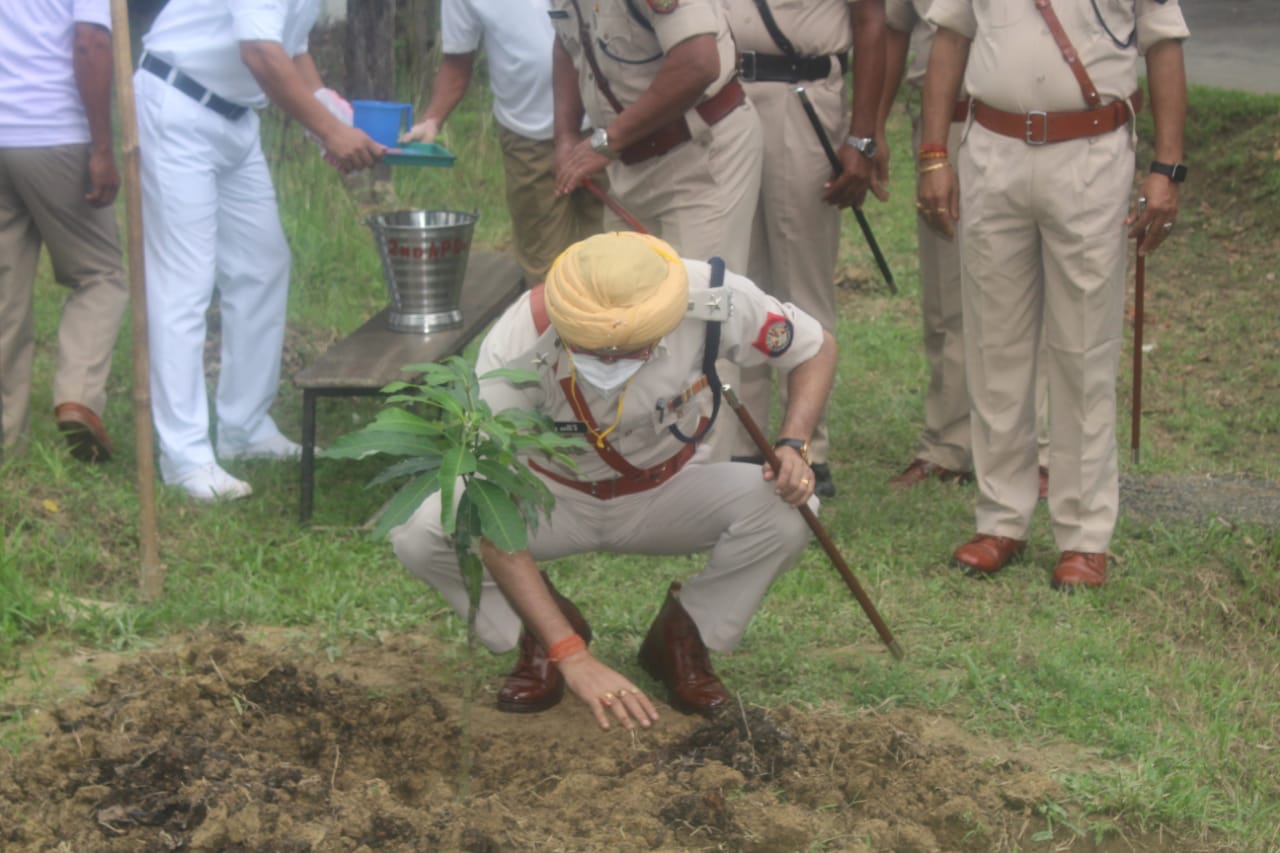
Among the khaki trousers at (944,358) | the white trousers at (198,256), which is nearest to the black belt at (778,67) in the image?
the khaki trousers at (944,358)

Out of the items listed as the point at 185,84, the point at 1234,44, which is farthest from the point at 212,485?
the point at 1234,44

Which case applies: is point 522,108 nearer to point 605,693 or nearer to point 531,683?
point 531,683

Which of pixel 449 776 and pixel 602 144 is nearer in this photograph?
pixel 449 776

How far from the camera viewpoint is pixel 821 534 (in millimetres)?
3898

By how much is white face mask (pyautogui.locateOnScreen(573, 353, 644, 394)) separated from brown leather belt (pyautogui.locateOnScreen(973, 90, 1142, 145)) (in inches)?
63.5

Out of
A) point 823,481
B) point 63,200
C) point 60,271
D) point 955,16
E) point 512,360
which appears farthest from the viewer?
point 60,271

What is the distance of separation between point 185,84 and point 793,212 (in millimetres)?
2056

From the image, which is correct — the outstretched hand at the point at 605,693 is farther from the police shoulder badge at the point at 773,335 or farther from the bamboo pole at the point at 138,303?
the bamboo pole at the point at 138,303

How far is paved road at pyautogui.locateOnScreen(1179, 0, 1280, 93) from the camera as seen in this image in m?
9.58

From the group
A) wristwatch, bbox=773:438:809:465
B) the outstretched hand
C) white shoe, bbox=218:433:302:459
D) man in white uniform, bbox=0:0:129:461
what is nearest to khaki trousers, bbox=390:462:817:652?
wristwatch, bbox=773:438:809:465

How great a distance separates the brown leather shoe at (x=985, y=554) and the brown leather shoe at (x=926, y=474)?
83 cm

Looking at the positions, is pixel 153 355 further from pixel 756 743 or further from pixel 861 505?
pixel 756 743

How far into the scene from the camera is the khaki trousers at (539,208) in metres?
6.13

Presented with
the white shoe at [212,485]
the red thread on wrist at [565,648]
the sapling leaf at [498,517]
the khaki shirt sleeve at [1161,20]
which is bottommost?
the white shoe at [212,485]
